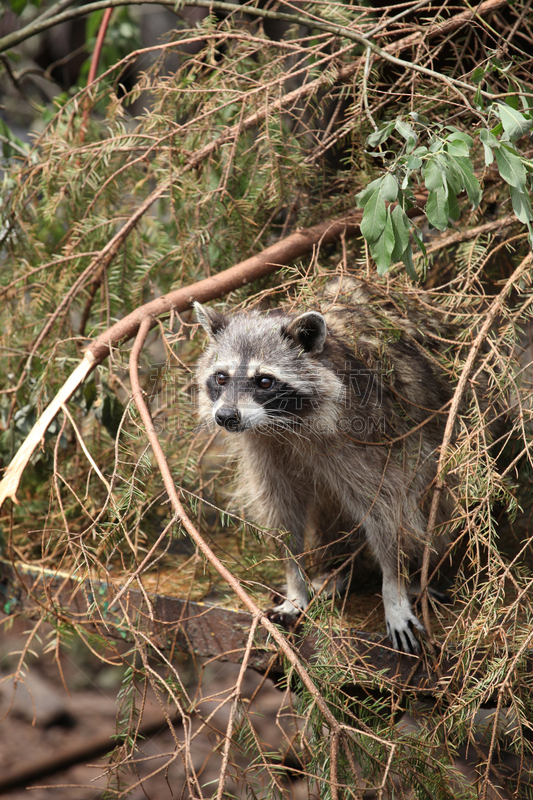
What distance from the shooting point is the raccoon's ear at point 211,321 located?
2.10 m

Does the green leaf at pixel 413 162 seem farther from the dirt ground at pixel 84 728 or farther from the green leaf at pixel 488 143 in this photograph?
the dirt ground at pixel 84 728

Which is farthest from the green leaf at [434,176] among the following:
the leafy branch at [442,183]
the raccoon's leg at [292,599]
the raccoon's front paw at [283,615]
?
the raccoon's front paw at [283,615]

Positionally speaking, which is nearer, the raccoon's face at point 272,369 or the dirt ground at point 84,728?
the raccoon's face at point 272,369

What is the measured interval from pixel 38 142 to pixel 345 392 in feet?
5.13

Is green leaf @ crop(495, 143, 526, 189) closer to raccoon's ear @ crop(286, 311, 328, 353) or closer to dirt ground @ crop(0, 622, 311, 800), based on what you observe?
raccoon's ear @ crop(286, 311, 328, 353)

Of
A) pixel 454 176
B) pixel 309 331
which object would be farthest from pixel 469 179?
pixel 309 331

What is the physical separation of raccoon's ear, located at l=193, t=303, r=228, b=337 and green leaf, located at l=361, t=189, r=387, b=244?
0.69 metres

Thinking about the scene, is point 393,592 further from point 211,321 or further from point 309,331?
point 211,321

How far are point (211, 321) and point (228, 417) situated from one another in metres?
0.39

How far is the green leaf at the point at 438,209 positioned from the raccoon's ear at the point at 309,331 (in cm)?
49

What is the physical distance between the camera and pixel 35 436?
1899 millimetres

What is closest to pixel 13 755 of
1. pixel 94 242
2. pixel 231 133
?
pixel 94 242

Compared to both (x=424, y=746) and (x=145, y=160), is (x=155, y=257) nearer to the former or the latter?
(x=145, y=160)

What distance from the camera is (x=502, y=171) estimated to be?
1504 mm
